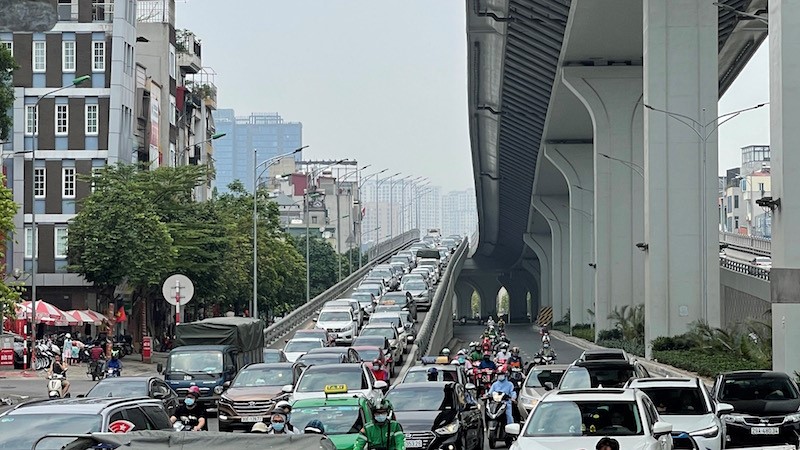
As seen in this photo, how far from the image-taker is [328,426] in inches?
774

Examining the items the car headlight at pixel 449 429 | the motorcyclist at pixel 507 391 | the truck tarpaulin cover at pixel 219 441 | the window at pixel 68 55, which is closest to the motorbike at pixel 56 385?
the motorcyclist at pixel 507 391

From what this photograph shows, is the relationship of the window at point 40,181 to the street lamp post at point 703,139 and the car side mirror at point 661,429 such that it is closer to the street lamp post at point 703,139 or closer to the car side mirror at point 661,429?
the street lamp post at point 703,139

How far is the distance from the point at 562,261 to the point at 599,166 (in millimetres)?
51271

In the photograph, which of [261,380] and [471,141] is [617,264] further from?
[261,380]

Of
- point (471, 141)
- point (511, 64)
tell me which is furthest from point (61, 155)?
point (471, 141)

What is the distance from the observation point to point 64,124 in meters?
73.0

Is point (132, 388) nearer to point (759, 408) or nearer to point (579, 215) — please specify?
point (759, 408)

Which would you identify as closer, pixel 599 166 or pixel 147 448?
pixel 147 448

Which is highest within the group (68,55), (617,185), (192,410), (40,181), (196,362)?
(68,55)

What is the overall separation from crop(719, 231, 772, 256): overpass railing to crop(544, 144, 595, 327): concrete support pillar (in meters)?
14.6

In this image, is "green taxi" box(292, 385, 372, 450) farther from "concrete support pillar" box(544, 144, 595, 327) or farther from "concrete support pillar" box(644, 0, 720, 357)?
"concrete support pillar" box(544, 144, 595, 327)

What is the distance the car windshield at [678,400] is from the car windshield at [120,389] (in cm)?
933

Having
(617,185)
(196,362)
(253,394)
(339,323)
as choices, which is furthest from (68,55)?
(253,394)

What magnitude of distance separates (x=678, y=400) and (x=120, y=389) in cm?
1027
